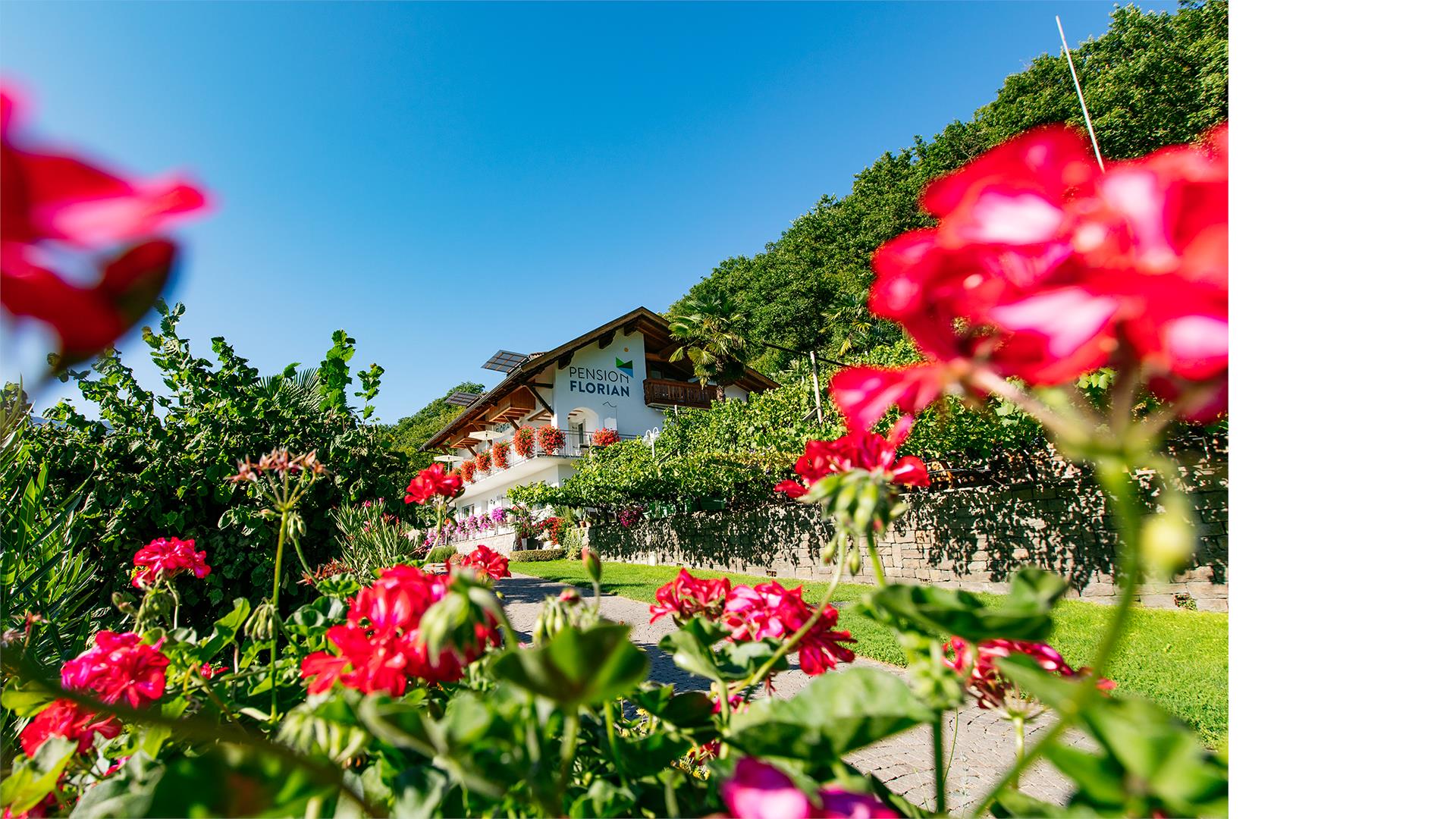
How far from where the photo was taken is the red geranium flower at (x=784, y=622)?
2.29 feet

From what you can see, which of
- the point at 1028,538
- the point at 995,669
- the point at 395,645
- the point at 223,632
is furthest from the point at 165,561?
the point at 1028,538

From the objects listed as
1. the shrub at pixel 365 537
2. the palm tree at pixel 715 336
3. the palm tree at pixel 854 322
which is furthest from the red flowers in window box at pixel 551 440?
the shrub at pixel 365 537

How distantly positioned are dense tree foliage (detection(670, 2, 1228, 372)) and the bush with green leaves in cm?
1026

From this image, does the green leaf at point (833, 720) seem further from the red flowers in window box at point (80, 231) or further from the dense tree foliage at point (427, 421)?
the dense tree foliage at point (427, 421)

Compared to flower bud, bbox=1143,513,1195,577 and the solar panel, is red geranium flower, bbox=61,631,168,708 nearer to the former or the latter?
flower bud, bbox=1143,513,1195,577

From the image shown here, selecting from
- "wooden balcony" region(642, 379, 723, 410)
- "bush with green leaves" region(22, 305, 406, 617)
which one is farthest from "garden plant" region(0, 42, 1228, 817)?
"wooden balcony" region(642, 379, 723, 410)

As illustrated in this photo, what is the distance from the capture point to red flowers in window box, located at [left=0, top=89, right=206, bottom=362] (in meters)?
0.24

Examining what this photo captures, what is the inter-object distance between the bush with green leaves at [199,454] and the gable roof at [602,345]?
13.4 meters

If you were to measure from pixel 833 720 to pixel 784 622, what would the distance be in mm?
272

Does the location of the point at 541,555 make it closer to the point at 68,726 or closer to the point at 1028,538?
the point at 1028,538

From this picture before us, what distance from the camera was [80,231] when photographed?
0.25m

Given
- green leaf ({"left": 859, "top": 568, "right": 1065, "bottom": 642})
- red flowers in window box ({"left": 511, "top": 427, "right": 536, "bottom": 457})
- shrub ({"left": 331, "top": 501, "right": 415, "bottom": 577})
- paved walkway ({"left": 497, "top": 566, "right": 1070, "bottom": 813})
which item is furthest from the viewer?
red flowers in window box ({"left": 511, "top": 427, "right": 536, "bottom": 457})
